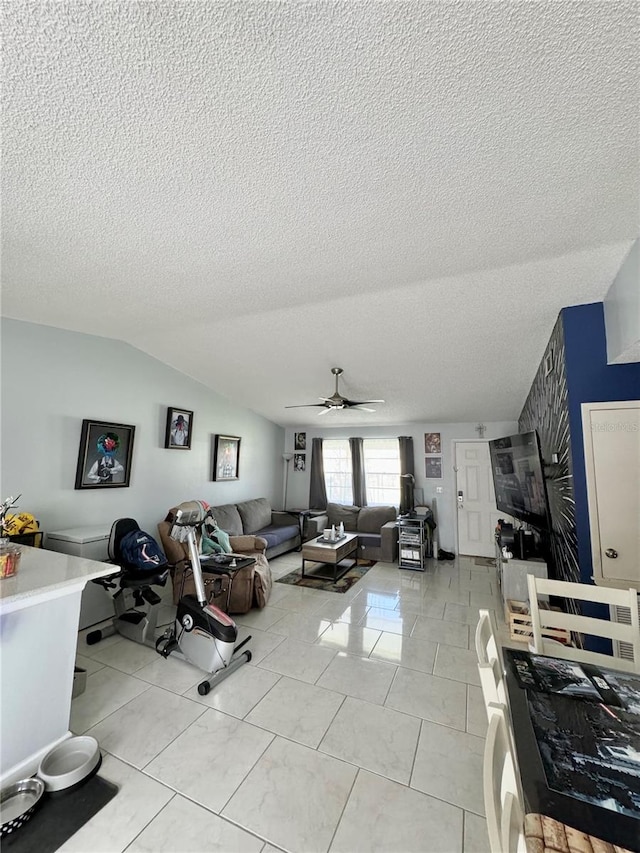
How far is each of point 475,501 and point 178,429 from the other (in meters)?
4.86

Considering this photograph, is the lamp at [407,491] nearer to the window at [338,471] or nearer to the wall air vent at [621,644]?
the window at [338,471]

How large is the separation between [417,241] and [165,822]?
3.08 metres

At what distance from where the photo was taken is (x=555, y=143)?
4.37 feet

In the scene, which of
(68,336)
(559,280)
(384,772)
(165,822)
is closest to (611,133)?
(559,280)

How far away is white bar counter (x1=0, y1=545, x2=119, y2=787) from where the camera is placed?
5.21 feet

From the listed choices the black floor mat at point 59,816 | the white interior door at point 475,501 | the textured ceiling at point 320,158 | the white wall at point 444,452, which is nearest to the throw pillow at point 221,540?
the black floor mat at point 59,816

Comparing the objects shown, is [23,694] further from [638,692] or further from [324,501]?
[324,501]

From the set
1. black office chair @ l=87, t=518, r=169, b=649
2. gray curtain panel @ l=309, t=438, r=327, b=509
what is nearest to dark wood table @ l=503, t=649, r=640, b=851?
black office chair @ l=87, t=518, r=169, b=649

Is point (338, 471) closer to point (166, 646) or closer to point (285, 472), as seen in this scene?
point (285, 472)

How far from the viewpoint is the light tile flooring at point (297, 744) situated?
140 cm

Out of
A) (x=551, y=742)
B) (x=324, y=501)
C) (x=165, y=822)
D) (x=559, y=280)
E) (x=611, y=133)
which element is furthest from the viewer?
(x=324, y=501)

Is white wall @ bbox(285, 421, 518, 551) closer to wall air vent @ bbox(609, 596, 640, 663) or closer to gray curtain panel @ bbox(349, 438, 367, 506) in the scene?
gray curtain panel @ bbox(349, 438, 367, 506)

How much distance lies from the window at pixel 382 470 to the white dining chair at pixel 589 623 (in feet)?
15.1

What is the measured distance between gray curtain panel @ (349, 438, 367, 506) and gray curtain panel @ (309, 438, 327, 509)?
25.5 inches
